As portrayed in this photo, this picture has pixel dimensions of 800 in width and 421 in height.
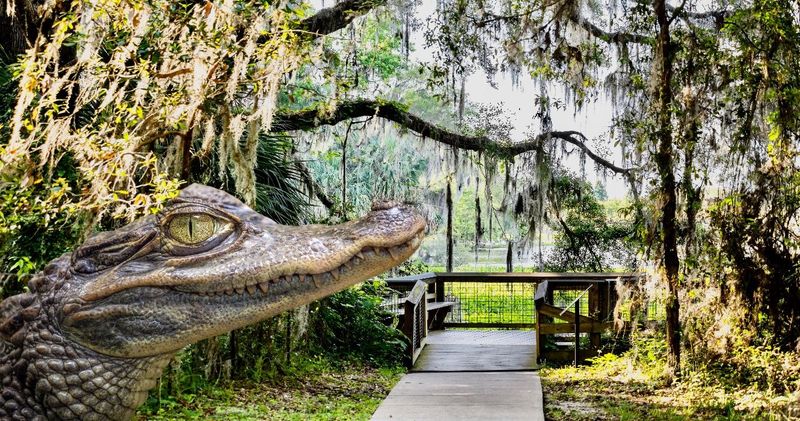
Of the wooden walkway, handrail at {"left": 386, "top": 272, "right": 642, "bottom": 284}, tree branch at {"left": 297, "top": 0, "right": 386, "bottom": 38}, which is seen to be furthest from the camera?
handrail at {"left": 386, "top": 272, "right": 642, "bottom": 284}

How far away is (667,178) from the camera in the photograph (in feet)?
25.7

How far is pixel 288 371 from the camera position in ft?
27.5

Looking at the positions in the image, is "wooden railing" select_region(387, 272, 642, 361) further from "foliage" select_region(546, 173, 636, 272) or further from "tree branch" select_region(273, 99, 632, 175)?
"foliage" select_region(546, 173, 636, 272)

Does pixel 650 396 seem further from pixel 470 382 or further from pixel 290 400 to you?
pixel 290 400

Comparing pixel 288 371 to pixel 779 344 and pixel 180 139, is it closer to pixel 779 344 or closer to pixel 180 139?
pixel 180 139

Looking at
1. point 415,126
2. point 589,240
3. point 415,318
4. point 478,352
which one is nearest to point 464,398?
point 415,318

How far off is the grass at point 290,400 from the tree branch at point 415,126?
3.10m

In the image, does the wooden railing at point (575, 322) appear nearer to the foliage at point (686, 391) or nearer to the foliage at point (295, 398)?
the foliage at point (686, 391)

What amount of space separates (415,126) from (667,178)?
4593mm

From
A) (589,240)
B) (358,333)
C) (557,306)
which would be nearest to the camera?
(358,333)

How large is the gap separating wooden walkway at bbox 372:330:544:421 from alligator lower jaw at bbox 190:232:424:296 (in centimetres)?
445

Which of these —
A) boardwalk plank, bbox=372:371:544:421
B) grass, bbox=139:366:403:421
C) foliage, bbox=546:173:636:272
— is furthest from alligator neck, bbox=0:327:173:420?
foliage, bbox=546:173:636:272

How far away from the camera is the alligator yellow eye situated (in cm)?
232

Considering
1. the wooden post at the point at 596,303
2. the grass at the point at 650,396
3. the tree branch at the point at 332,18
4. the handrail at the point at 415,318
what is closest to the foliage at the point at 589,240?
the wooden post at the point at 596,303
